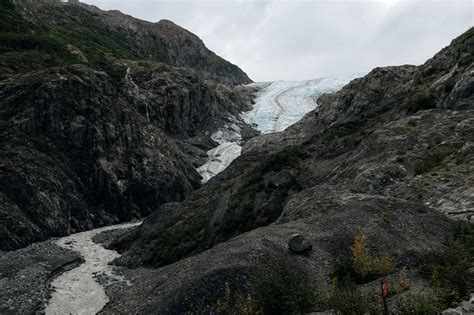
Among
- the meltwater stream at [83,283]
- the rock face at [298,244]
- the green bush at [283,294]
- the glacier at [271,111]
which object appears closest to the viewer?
the green bush at [283,294]

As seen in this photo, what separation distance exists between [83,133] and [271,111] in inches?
2839

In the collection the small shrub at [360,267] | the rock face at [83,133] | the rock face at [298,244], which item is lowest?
the small shrub at [360,267]

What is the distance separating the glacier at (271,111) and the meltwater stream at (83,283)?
109ft

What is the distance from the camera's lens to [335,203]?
2109cm

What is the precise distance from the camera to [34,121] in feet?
155

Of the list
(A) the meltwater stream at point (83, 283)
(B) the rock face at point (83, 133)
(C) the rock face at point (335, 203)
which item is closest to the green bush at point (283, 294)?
(C) the rock face at point (335, 203)

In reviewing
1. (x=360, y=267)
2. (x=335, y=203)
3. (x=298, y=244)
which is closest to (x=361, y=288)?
(x=360, y=267)

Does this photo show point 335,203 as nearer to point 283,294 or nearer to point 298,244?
point 298,244

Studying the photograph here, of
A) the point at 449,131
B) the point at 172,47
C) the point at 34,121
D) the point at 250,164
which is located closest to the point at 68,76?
the point at 34,121

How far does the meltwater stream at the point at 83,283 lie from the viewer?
2167cm

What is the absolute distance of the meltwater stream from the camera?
21672 millimetres

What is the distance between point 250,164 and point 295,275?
35.7 metres

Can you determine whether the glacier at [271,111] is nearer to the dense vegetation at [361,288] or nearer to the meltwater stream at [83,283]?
the meltwater stream at [83,283]

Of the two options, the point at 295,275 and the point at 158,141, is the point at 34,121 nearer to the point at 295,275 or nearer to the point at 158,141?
the point at 158,141
